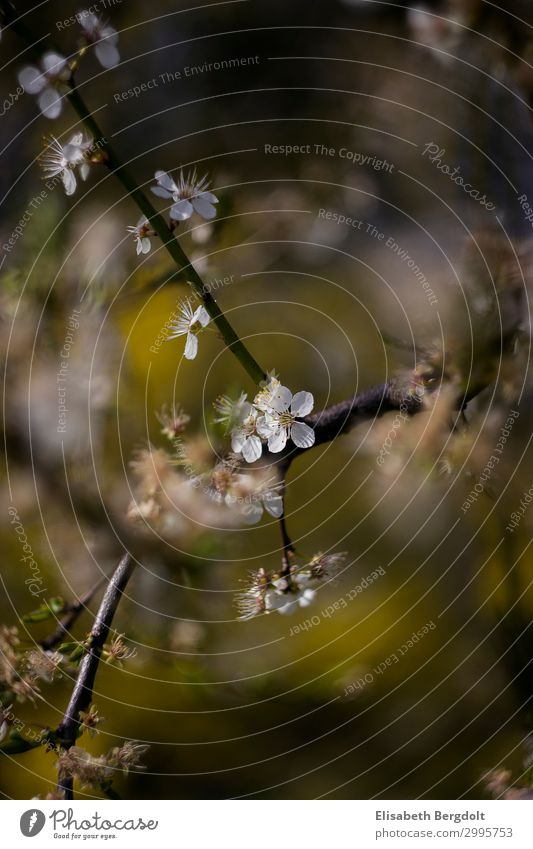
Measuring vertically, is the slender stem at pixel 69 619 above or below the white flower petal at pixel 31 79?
below

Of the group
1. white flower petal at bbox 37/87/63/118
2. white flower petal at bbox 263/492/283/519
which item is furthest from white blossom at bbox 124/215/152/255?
white flower petal at bbox 263/492/283/519

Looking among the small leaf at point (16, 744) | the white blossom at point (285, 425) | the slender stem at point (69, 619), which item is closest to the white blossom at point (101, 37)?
the white blossom at point (285, 425)

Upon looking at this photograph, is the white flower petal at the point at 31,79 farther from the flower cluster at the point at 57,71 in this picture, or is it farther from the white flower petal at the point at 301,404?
the white flower petal at the point at 301,404

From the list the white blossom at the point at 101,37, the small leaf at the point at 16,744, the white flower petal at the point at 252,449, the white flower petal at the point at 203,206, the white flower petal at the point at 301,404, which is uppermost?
the white blossom at the point at 101,37
